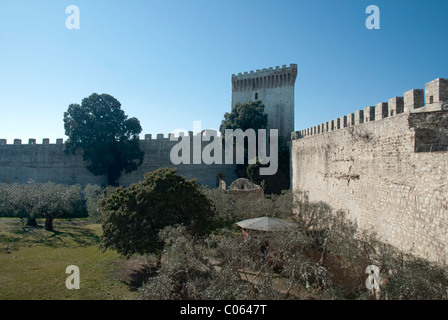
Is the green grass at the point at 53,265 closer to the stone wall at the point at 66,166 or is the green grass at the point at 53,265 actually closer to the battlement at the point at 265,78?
the stone wall at the point at 66,166

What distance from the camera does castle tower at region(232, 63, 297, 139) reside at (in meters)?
24.7

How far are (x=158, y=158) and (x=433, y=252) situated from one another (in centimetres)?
2099

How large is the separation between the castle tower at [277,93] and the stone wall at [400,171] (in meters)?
14.0

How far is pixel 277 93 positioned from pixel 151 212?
1975 centimetres

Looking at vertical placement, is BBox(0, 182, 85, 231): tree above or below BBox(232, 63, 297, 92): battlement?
below

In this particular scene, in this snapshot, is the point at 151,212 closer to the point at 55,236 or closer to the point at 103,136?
the point at 55,236

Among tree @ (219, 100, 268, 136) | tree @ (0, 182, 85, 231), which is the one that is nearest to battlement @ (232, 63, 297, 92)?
tree @ (219, 100, 268, 136)

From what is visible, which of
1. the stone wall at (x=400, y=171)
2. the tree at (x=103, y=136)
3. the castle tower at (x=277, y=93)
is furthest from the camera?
the castle tower at (x=277, y=93)

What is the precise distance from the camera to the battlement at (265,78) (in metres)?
24.8

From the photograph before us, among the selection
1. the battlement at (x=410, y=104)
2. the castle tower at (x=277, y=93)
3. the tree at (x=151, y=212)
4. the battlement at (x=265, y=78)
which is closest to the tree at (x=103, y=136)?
the battlement at (x=265, y=78)

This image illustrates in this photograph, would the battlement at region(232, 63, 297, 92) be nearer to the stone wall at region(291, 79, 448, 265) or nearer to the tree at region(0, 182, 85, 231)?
the stone wall at region(291, 79, 448, 265)

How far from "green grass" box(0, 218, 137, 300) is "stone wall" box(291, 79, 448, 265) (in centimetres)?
A: 686
